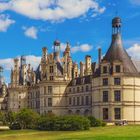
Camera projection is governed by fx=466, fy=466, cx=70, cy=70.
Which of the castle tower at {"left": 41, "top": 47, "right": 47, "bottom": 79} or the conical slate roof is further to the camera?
the castle tower at {"left": 41, "top": 47, "right": 47, "bottom": 79}

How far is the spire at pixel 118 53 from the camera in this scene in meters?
94.6

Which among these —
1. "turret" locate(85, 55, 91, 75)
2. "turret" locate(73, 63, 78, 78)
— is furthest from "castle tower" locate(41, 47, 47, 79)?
"turret" locate(85, 55, 91, 75)

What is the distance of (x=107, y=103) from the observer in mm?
93250

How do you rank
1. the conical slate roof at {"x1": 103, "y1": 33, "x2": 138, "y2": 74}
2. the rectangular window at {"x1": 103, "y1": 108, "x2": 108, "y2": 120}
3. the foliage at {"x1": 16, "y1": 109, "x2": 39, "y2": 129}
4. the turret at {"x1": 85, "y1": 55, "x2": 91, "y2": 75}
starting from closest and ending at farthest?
the foliage at {"x1": 16, "y1": 109, "x2": 39, "y2": 129}, the rectangular window at {"x1": 103, "y1": 108, "x2": 108, "y2": 120}, the conical slate roof at {"x1": 103, "y1": 33, "x2": 138, "y2": 74}, the turret at {"x1": 85, "y1": 55, "x2": 91, "y2": 75}

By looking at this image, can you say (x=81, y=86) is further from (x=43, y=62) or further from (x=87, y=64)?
(x=43, y=62)

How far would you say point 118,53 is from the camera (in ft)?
316

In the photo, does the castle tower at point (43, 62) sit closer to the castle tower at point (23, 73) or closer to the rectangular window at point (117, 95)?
the castle tower at point (23, 73)

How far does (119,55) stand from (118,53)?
632 mm

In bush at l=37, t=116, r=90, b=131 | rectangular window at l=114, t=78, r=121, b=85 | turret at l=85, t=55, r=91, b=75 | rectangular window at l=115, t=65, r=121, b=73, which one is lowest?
bush at l=37, t=116, r=90, b=131

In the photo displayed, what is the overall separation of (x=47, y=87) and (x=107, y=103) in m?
21.6

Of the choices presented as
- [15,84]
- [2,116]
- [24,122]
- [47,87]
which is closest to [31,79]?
A: [15,84]

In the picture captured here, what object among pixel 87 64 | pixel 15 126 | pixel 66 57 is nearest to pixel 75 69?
pixel 66 57

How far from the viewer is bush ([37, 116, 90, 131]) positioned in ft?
233

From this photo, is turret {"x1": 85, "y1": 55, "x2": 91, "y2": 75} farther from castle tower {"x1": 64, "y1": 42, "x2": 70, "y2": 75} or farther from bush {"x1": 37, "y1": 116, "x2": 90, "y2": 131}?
bush {"x1": 37, "y1": 116, "x2": 90, "y2": 131}
